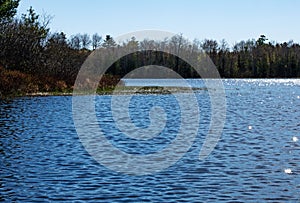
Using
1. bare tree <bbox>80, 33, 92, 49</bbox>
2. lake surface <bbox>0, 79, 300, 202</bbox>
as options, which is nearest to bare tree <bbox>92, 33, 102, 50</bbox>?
bare tree <bbox>80, 33, 92, 49</bbox>

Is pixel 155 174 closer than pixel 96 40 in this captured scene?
Yes

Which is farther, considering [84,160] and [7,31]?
[7,31]

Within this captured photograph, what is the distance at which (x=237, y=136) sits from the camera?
25391mm

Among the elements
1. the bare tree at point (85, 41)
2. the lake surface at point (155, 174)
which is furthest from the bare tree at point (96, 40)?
the lake surface at point (155, 174)

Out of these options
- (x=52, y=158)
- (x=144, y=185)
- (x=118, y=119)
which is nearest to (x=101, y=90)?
(x=118, y=119)

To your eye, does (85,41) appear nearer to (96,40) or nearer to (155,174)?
(96,40)

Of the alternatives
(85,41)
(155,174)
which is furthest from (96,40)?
(155,174)

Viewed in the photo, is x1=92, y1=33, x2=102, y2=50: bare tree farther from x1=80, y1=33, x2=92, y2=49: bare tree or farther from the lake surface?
the lake surface

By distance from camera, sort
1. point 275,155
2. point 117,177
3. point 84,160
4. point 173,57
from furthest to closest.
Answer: point 173,57 → point 275,155 → point 84,160 → point 117,177

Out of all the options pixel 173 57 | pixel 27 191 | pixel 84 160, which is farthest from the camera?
pixel 173 57

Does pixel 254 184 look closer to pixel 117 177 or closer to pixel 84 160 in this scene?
pixel 117 177

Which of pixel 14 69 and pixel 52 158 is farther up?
pixel 14 69

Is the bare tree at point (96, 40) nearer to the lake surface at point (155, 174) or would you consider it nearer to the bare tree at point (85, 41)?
the bare tree at point (85, 41)

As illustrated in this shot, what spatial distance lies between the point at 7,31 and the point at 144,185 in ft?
191
